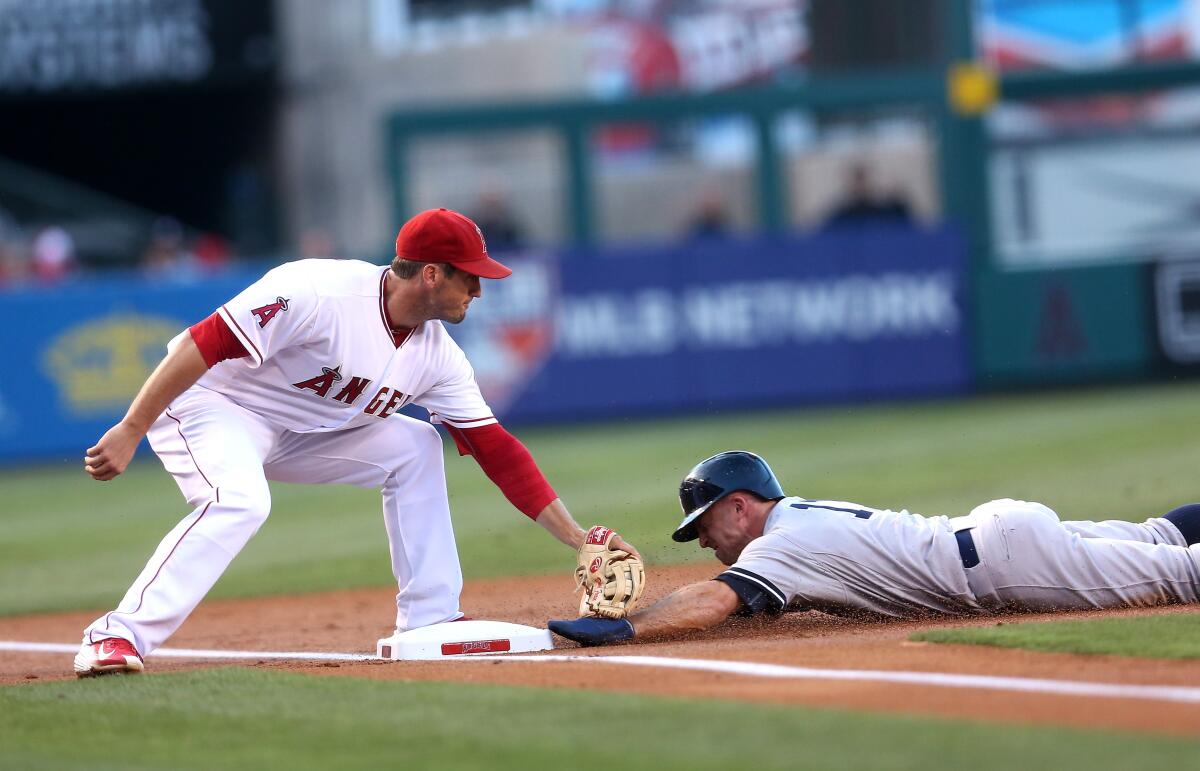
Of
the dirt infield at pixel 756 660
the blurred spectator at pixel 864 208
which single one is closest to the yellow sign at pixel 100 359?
the blurred spectator at pixel 864 208

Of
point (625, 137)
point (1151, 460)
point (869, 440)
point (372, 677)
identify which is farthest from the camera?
point (625, 137)

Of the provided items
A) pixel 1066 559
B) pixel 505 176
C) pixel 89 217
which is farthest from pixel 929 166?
pixel 1066 559

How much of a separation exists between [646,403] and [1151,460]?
670cm

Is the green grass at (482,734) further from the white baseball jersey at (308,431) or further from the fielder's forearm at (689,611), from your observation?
the fielder's forearm at (689,611)

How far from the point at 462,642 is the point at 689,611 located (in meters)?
0.82

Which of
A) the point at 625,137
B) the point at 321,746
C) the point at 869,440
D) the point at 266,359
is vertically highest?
the point at 625,137

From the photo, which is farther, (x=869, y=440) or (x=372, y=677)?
(x=869, y=440)

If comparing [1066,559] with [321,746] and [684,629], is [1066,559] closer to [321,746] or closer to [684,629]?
[684,629]

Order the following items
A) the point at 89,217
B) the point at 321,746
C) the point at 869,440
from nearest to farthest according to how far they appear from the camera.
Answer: the point at 321,746
the point at 869,440
the point at 89,217

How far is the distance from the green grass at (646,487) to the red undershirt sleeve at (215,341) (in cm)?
343

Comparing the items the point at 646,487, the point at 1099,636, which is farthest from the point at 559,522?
the point at 646,487

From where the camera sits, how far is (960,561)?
5801mm

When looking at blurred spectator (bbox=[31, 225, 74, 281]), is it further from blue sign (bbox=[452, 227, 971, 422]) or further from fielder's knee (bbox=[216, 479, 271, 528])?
fielder's knee (bbox=[216, 479, 271, 528])

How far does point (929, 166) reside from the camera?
1831 cm
